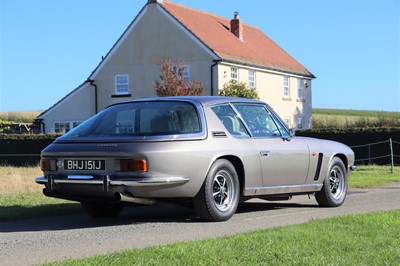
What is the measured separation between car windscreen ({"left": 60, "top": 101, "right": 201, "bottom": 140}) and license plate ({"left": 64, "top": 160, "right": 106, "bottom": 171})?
44 centimetres

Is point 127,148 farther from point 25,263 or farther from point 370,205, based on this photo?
point 370,205

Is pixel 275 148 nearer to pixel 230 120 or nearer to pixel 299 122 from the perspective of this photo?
pixel 230 120

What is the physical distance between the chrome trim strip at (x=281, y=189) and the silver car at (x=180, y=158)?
0.01 m

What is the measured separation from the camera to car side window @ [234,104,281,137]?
9.13 meters

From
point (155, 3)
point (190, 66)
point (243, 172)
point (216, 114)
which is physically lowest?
point (243, 172)

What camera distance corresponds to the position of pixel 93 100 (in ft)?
132

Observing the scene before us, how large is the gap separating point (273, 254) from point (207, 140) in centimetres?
269

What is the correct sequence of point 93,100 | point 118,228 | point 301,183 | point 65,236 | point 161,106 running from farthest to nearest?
point 93,100
point 301,183
point 161,106
point 118,228
point 65,236

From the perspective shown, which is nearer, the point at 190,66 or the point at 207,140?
the point at 207,140

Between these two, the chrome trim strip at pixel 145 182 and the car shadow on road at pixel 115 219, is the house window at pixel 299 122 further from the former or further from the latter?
the chrome trim strip at pixel 145 182

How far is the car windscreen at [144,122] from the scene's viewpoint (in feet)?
26.4

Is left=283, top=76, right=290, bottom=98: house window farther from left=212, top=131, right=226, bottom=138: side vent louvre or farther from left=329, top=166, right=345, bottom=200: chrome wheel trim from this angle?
left=212, top=131, right=226, bottom=138: side vent louvre

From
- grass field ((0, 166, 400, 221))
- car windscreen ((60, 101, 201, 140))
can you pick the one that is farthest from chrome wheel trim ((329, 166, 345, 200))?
grass field ((0, 166, 400, 221))

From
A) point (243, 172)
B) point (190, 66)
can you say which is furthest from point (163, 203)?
point (190, 66)
